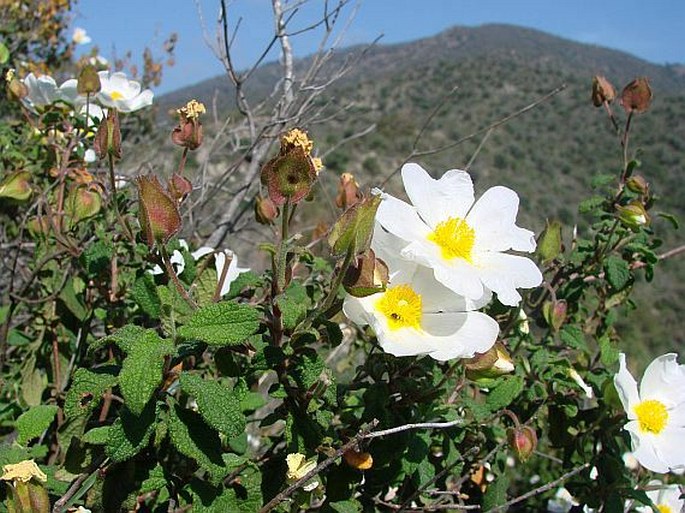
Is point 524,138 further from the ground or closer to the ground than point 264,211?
further from the ground

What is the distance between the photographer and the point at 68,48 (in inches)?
218

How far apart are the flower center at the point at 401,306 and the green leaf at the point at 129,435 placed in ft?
1.11

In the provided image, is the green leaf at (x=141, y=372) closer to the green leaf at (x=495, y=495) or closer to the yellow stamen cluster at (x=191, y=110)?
the yellow stamen cluster at (x=191, y=110)

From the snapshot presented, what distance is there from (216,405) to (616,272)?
908 mm

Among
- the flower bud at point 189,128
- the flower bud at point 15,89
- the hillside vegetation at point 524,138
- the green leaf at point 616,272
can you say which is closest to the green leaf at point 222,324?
the flower bud at point 189,128

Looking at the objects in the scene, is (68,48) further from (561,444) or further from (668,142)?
(668,142)

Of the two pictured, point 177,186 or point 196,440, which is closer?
point 196,440

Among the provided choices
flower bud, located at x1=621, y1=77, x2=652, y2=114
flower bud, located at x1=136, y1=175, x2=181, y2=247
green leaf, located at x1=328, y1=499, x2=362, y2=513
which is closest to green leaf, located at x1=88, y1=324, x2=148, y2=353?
flower bud, located at x1=136, y1=175, x2=181, y2=247

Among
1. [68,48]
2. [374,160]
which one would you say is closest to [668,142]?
[374,160]

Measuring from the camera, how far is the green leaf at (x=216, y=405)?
0.73 metres

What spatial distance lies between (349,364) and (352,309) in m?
0.86

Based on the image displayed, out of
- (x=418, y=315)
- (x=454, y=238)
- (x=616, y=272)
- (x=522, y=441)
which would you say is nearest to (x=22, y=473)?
(x=418, y=315)

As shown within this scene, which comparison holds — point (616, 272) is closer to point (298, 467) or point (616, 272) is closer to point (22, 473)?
point (298, 467)

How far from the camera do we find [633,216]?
1.29 metres
